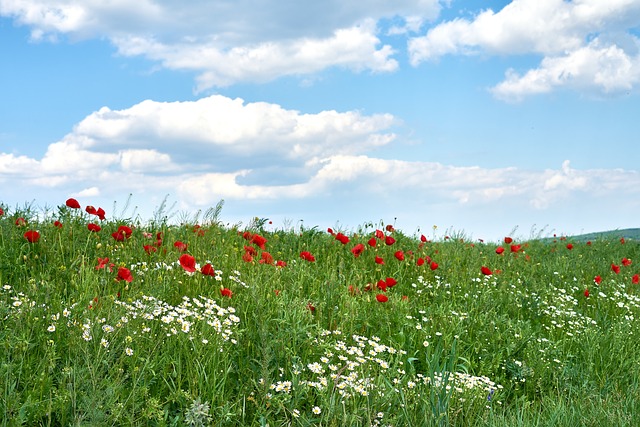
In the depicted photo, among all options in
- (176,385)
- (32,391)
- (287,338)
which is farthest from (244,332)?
(32,391)

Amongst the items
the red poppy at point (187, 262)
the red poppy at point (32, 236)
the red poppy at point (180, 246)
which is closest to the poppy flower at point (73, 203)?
the red poppy at point (32, 236)

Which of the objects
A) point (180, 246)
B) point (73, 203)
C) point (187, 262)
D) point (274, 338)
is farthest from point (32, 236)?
point (274, 338)

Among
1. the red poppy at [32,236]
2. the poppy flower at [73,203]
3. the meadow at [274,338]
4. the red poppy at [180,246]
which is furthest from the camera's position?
the poppy flower at [73,203]

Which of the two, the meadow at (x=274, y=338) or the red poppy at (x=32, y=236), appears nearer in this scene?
the meadow at (x=274, y=338)

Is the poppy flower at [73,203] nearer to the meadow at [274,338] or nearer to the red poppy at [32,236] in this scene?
the meadow at [274,338]

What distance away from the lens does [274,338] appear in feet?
13.7

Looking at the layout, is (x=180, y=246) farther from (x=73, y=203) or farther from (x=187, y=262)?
(x=73, y=203)

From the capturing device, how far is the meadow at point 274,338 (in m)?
3.52

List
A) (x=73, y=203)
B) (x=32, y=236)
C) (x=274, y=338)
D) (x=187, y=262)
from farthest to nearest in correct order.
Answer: (x=73, y=203) < (x=32, y=236) < (x=187, y=262) < (x=274, y=338)

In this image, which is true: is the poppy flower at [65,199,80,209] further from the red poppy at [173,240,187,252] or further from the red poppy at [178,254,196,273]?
the red poppy at [178,254,196,273]

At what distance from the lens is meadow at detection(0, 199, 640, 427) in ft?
11.6

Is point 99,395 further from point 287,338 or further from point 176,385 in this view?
point 287,338

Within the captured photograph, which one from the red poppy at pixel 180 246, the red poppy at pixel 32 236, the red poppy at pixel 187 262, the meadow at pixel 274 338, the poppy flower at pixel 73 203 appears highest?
the poppy flower at pixel 73 203

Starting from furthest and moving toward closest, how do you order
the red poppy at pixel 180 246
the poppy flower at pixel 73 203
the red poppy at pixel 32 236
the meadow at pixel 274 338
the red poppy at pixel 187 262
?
the poppy flower at pixel 73 203 < the red poppy at pixel 180 246 < the red poppy at pixel 32 236 < the red poppy at pixel 187 262 < the meadow at pixel 274 338
